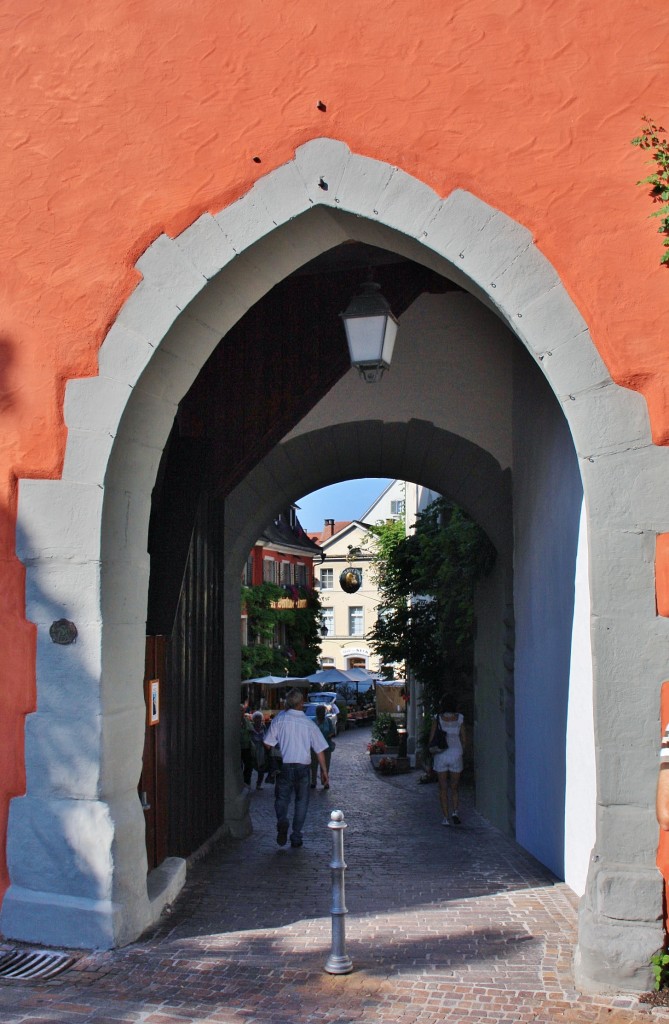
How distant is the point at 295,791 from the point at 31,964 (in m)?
3.38

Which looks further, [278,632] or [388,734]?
[278,632]

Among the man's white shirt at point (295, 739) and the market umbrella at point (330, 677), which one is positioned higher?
the man's white shirt at point (295, 739)

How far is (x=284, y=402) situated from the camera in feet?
24.8

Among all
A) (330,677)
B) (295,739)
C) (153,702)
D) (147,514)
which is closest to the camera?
(147,514)

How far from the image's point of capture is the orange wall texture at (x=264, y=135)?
467 cm

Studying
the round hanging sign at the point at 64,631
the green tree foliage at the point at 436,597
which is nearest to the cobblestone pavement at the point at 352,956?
the round hanging sign at the point at 64,631

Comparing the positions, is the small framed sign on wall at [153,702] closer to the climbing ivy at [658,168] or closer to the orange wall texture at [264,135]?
the orange wall texture at [264,135]

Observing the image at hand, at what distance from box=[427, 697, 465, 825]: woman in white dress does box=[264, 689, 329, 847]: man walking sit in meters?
1.69

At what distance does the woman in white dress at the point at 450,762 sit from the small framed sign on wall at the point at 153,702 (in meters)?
3.67

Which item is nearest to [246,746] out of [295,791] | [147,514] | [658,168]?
[295,791]

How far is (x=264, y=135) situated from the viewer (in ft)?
16.6

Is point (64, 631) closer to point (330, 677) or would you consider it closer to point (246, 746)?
point (246, 746)

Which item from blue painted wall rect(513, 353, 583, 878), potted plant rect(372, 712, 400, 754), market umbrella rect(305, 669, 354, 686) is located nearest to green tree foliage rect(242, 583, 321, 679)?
market umbrella rect(305, 669, 354, 686)

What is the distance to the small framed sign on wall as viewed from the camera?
235 inches
